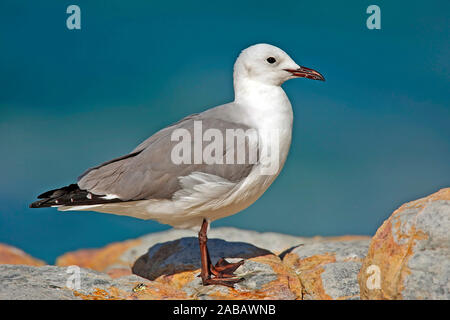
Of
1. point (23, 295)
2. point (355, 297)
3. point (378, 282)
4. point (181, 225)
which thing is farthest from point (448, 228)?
point (23, 295)

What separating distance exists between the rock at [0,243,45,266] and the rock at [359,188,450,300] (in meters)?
5.97

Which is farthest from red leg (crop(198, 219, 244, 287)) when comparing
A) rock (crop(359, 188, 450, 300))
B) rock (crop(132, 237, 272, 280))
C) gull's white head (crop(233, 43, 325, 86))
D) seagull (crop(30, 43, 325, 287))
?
gull's white head (crop(233, 43, 325, 86))

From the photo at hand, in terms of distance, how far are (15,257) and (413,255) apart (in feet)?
22.6

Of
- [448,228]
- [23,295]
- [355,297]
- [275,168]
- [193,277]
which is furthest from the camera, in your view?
[193,277]

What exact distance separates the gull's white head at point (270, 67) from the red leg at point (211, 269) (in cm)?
172

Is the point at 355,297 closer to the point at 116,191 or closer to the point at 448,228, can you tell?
the point at 448,228

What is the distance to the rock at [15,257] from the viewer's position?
862cm

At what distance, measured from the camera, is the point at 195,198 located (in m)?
5.36

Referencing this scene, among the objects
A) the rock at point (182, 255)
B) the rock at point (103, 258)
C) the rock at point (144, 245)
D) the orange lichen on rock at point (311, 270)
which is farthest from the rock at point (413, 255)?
the rock at point (103, 258)

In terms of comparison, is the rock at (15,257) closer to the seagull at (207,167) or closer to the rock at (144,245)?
the rock at (144,245)

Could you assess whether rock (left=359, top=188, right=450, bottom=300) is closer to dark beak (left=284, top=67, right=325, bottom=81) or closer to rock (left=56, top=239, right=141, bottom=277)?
dark beak (left=284, top=67, right=325, bottom=81)

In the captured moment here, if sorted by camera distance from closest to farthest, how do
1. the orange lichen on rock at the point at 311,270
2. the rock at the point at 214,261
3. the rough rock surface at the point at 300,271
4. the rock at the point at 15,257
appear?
the rough rock surface at the point at 300,271
the rock at the point at 214,261
the orange lichen on rock at the point at 311,270
the rock at the point at 15,257

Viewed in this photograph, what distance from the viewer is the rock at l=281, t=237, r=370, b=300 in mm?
5305
